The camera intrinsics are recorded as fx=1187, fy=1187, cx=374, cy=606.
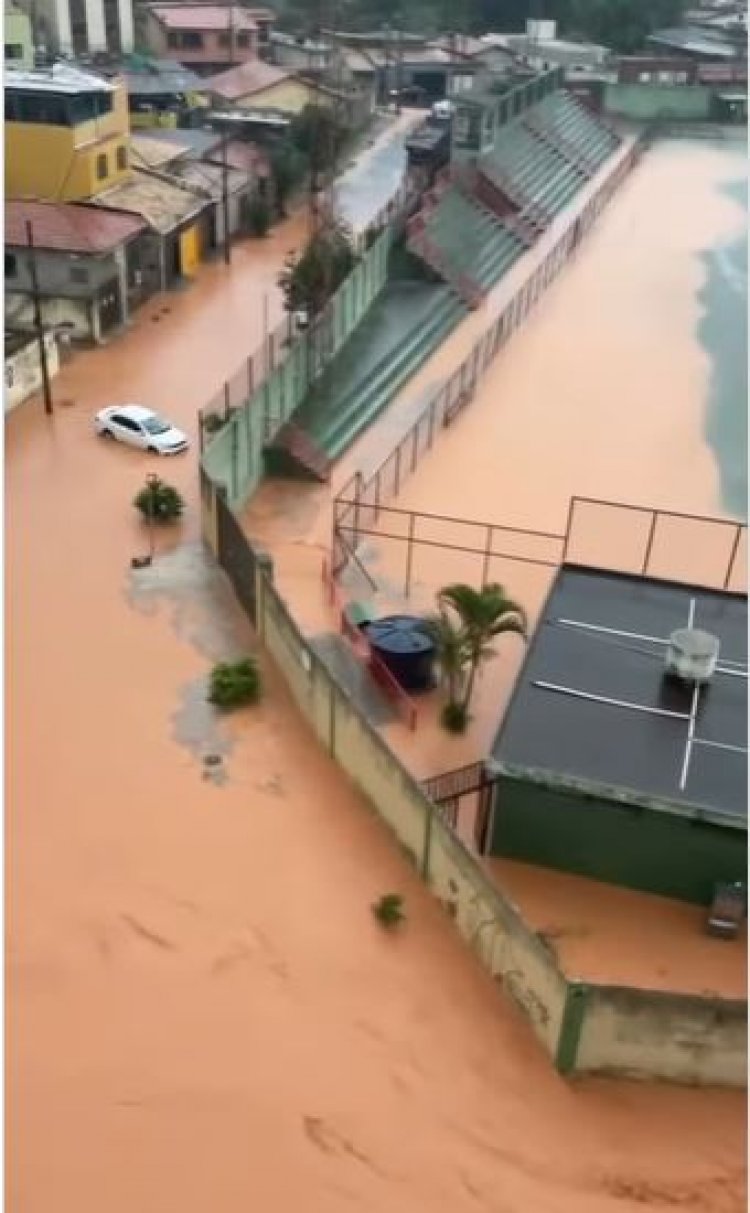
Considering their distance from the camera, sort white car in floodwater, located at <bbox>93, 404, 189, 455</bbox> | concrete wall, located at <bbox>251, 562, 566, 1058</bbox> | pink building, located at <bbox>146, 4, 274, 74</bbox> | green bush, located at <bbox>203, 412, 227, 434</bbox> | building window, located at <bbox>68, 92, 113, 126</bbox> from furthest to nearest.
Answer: pink building, located at <bbox>146, 4, 274, 74</bbox>, building window, located at <bbox>68, 92, 113, 126</bbox>, white car in floodwater, located at <bbox>93, 404, 189, 455</bbox>, green bush, located at <bbox>203, 412, 227, 434</bbox>, concrete wall, located at <bbox>251, 562, 566, 1058</bbox>

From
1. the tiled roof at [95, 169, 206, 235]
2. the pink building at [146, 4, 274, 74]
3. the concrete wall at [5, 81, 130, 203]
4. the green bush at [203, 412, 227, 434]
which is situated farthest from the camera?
the pink building at [146, 4, 274, 74]

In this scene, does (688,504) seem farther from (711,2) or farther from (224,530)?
A: (711,2)

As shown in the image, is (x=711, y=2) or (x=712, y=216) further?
(x=711, y=2)

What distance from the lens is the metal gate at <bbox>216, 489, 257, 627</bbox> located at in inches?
869

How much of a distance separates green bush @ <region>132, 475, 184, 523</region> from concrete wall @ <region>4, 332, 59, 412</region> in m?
7.34

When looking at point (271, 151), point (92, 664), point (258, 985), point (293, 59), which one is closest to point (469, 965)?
point (258, 985)

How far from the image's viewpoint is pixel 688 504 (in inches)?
1139

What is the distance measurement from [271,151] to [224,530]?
3534 centimetres

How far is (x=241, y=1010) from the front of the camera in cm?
1489

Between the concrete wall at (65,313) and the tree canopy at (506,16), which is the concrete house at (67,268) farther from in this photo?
the tree canopy at (506,16)

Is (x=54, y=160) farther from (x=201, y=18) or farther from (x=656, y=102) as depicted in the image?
(x=656, y=102)

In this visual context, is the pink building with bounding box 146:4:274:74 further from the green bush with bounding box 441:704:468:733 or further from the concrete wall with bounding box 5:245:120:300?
the green bush with bounding box 441:704:468:733

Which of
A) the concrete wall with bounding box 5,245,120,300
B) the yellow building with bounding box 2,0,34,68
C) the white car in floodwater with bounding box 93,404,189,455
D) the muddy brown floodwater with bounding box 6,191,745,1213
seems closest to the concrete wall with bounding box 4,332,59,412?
the white car in floodwater with bounding box 93,404,189,455

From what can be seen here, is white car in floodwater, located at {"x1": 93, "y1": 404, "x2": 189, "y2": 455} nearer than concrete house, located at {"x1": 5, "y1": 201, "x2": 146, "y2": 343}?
Yes
